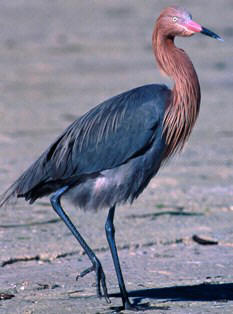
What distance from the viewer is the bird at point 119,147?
6496 millimetres

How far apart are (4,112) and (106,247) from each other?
6181 mm

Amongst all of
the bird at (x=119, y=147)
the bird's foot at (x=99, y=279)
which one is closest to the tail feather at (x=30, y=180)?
the bird at (x=119, y=147)

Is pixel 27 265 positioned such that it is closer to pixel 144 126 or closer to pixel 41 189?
pixel 41 189

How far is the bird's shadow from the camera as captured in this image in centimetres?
641

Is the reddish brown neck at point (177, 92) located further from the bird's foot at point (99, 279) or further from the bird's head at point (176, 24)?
the bird's foot at point (99, 279)

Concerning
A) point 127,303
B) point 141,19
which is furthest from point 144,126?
point 141,19

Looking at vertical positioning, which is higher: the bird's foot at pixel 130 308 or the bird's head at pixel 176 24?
the bird's head at pixel 176 24

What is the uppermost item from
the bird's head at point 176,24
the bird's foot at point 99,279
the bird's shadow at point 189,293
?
the bird's head at point 176,24

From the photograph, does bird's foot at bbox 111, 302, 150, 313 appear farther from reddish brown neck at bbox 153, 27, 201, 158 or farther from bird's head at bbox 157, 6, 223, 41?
bird's head at bbox 157, 6, 223, 41

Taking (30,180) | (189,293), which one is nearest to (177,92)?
(30,180)

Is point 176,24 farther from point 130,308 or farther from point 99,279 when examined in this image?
point 130,308

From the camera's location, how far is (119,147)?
6.54 meters

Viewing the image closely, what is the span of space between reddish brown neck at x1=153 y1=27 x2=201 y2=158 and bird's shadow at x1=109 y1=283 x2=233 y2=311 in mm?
854

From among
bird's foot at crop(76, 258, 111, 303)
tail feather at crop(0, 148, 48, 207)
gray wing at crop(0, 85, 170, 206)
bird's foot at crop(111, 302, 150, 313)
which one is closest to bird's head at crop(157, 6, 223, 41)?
gray wing at crop(0, 85, 170, 206)
